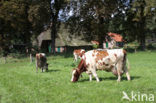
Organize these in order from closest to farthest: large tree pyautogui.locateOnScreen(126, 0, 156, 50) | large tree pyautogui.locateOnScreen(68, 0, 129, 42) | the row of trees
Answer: the row of trees
large tree pyautogui.locateOnScreen(68, 0, 129, 42)
large tree pyautogui.locateOnScreen(126, 0, 156, 50)

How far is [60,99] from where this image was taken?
8016mm

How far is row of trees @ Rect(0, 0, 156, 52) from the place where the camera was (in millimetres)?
38531

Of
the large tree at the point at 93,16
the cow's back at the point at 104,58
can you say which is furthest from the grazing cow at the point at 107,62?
the large tree at the point at 93,16

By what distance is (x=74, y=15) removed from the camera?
4375 cm

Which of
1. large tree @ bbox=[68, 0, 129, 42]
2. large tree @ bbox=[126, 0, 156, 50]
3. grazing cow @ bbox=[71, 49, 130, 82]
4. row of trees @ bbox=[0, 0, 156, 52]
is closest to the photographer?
grazing cow @ bbox=[71, 49, 130, 82]

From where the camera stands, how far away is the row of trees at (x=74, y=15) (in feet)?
126

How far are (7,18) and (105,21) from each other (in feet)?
65.9

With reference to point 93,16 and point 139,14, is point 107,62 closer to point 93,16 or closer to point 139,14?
point 93,16

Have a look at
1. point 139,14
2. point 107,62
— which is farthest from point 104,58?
point 139,14

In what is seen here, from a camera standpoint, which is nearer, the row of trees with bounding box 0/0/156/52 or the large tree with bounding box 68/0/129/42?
the row of trees with bounding box 0/0/156/52

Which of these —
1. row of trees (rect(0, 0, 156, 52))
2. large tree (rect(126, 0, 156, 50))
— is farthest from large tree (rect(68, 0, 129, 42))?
large tree (rect(126, 0, 156, 50))

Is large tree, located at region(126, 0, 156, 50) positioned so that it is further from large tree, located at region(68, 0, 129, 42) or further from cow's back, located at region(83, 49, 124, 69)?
cow's back, located at region(83, 49, 124, 69)

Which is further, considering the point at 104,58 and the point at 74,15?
the point at 74,15

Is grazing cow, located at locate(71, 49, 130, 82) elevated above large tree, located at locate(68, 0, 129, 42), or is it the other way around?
large tree, located at locate(68, 0, 129, 42)
